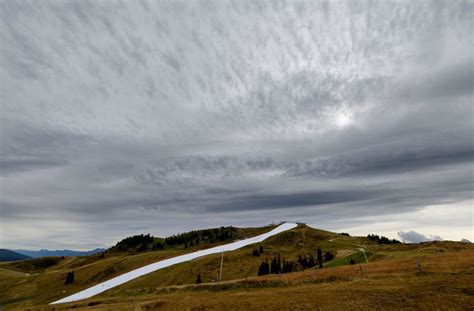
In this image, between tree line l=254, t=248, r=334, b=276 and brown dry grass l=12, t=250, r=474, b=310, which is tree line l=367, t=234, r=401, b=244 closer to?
tree line l=254, t=248, r=334, b=276

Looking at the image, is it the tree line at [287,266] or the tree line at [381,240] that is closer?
the tree line at [287,266]

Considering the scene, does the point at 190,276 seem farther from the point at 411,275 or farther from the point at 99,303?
the point at 411,275

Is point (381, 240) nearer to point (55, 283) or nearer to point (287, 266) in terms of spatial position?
point (287, 266)

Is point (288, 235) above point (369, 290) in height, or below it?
above

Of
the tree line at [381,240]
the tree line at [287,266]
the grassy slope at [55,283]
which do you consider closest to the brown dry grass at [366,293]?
the tree line at [287,266]

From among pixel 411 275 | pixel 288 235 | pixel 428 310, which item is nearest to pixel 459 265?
pixel 411 275

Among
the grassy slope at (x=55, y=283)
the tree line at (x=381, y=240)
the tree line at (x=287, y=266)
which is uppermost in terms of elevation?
the tree line at (x=381, y=240)

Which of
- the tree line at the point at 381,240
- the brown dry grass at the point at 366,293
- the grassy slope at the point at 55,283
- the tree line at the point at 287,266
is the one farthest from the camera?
the tree line at the point at 381,240

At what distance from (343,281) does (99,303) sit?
46676 millimetres

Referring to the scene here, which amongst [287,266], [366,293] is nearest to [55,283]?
[287,266]

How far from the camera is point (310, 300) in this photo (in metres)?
32.8

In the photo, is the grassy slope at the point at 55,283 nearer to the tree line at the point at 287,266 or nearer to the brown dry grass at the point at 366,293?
the tree line at the point at 287,266

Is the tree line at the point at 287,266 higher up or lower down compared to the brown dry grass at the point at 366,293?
higher up

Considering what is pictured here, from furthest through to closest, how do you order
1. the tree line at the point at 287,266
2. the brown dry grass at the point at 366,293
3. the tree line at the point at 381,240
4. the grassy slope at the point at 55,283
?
1. the tree line at the point at 381,240
2. the grassy slope at the point at 55,283
3. the tree line at the point at 287,266
4. the brown dry grass at the point at 366,293
